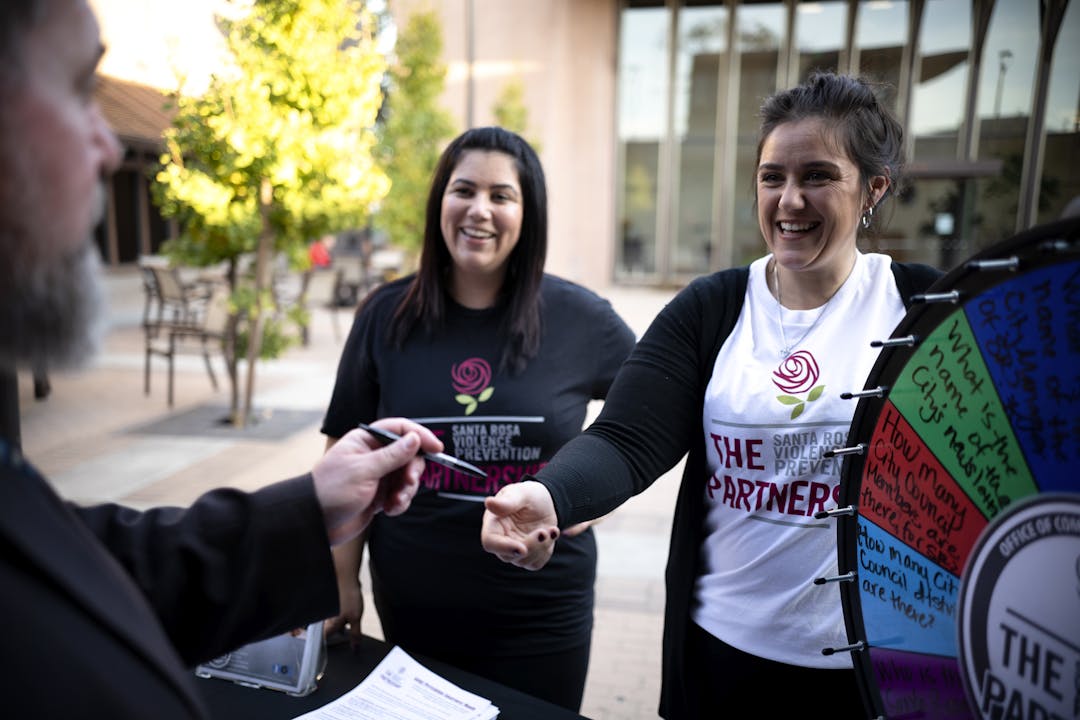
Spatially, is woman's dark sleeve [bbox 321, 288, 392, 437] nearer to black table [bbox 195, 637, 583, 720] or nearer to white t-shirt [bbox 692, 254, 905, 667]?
black table [bbox 195, 637, 583, 720]

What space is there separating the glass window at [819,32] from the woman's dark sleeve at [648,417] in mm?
15839

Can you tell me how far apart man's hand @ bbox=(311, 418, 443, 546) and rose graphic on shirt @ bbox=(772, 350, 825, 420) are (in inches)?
27.2

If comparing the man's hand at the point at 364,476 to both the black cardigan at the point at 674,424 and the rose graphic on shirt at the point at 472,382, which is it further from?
the rose graphic on shirt at the point at 472,382

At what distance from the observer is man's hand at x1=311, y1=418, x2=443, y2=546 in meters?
1.23

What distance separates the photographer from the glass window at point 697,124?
16.7 meters

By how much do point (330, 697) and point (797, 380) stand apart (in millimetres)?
1144

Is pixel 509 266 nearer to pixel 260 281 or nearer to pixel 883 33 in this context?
pixel 260 281

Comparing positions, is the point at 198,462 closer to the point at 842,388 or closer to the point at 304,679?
the point at 304,679

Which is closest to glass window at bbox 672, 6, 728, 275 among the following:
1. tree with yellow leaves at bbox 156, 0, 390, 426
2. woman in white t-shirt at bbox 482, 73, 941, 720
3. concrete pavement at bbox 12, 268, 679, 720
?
concrete pavement at bbox 12, 268, 679, 720

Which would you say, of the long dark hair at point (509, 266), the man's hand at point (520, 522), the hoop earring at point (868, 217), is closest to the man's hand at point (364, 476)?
the man's hand at point (520, 522)

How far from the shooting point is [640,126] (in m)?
17.2

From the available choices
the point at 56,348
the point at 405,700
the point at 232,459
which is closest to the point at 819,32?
the point at 232,459

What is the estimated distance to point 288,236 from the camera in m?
7.44

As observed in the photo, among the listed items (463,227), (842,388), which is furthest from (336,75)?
(842,388)
